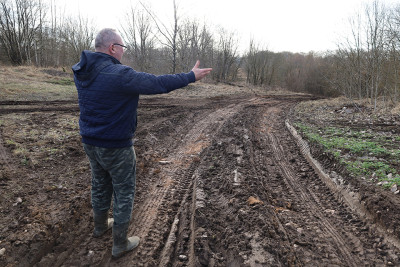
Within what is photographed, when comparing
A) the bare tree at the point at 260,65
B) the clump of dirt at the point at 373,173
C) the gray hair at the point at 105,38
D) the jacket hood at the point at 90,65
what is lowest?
the clump of dirt at the point at 373,173

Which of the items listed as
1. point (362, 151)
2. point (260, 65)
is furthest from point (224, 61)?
point (362, 151)

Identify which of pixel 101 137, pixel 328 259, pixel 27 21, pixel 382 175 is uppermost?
pixel 27 21

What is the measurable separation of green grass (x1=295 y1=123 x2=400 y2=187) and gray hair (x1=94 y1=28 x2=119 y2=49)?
4.16 metres

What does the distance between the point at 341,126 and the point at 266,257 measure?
7.33 metres

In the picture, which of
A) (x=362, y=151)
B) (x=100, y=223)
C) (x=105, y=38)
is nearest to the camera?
(x=105, y=38)

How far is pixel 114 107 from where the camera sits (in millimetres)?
2162

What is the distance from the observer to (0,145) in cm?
505

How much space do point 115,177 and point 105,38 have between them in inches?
50.5

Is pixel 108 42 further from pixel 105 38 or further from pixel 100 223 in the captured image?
pixel 100 223

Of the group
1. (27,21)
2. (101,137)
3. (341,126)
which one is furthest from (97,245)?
(27,21)

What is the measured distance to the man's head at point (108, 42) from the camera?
2189 millimetres

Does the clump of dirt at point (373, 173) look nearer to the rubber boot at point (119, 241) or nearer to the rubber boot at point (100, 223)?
the rubber boot at point (119, 241)

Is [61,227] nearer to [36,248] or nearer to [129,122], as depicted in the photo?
[36,248]

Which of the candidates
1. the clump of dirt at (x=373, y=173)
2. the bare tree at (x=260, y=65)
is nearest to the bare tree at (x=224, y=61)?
the bare tree at (x=260, y=65)
